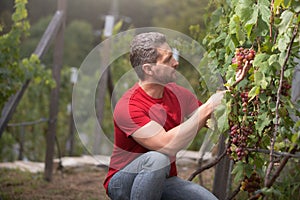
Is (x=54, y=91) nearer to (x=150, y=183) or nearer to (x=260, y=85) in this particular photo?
(x=150, y=183)

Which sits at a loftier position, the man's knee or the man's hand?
the man's hand

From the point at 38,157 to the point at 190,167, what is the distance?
3304 mm

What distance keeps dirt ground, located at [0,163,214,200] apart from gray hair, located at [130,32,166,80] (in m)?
1.70

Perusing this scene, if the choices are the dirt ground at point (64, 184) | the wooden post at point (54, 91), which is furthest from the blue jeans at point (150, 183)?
the wooden post at point (54, 91)

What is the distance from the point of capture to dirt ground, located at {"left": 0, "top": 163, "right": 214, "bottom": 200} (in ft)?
14.7

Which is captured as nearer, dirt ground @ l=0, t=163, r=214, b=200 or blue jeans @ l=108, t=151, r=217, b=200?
blue jeans @ l=108, t=151, r=217, b=200

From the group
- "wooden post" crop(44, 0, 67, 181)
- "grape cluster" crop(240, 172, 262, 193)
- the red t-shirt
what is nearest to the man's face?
the red t-shirt

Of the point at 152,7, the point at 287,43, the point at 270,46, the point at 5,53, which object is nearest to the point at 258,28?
the point at 270,46

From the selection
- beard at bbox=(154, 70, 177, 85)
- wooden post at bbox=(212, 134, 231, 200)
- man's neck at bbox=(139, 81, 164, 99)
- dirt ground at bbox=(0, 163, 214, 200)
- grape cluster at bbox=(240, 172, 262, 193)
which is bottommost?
dirt ground at bbox=(0, 163, 214, 200)

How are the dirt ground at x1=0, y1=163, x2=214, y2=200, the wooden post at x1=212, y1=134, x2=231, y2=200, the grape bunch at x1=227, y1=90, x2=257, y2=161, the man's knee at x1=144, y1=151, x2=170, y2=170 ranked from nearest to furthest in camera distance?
the grape bunch at x1=227, y1=90, x2=257, y2=161, the man's knee at x1=144, y1=151, x2=170, y2=170, the wooden post at x1=212, y1=134, x2=231, y2=200, the dirt ground at x1=0, y1=163, x2=214, y2=200

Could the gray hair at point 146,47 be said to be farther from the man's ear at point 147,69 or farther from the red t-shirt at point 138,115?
the red t-shirt at point 138,115

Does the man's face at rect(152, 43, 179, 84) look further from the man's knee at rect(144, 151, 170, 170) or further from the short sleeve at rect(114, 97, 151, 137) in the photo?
the man's knee at rect(144, 151, 170, 170)

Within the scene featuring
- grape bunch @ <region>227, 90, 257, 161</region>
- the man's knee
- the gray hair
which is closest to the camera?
grape bunch @ <region>227, 90, 257, 161</region>

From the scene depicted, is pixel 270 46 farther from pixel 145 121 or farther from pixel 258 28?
pixel 145 121
